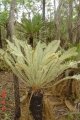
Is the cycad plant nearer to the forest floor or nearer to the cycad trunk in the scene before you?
the cycad trunk

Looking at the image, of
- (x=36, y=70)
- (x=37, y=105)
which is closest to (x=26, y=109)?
(x=37, y=105)

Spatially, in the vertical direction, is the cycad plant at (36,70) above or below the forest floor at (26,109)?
above

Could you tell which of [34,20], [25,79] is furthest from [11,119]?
[34,20]

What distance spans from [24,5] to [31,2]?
2.22 ft

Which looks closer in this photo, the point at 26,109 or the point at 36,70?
the point at 36,70

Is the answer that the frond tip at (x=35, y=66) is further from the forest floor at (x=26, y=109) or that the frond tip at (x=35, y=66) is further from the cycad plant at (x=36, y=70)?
the forest floor at (x=26, y=109)

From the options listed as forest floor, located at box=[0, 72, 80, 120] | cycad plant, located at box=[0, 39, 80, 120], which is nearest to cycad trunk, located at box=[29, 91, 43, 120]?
cycad plant, located at box=[0, 39, 80, 120]

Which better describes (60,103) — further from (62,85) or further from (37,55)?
(37,55)

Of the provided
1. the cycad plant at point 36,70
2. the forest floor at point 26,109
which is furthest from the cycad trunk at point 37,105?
the forest floor at point 26,109

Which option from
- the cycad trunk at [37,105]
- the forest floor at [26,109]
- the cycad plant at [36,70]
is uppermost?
the cycad plant at [36,70]

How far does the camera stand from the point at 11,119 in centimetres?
→ 716

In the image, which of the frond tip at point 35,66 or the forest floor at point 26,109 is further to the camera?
the forest floor at point 26,109

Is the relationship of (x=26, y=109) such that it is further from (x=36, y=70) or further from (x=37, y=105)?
(x=36, y=70)

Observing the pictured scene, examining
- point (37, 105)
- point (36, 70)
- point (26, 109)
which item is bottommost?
point (26, 109)
